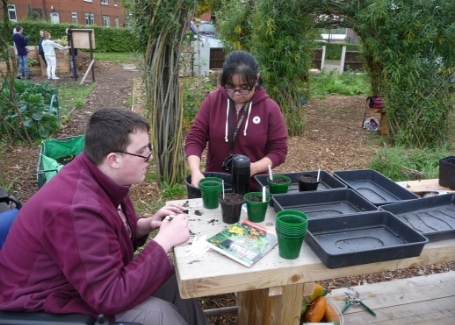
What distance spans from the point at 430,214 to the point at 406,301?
3.22 feet

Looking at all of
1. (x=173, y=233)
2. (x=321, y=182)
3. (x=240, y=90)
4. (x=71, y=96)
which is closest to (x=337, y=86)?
(x=71, y=96)

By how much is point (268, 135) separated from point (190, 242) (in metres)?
1.15

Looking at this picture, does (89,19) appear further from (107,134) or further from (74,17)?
(107,134)

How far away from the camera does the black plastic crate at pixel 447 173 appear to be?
7.41 ft

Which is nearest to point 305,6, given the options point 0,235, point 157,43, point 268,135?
point 157,43

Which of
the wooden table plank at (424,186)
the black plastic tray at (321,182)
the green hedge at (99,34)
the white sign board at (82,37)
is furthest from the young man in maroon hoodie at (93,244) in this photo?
the green hedge at (99,34)

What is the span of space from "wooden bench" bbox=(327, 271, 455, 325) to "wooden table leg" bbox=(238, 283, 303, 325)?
62 cm

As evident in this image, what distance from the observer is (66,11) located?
1172 inches

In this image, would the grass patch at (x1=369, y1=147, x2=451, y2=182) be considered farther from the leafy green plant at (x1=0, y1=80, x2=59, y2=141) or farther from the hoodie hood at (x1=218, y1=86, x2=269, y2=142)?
the leafy green plant at (x1=0, y1=80, x2=59, y2=141)

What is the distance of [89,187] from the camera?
1414mm

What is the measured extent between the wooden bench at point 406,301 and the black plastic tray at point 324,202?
891mm

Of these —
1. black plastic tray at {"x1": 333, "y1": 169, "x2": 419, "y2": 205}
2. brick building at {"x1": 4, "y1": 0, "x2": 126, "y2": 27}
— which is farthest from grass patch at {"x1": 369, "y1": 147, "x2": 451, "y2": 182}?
brick building at {"x1": 4, "y1": 0, "x2": 126, "y2": 27}

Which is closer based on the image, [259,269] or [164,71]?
[259,269]

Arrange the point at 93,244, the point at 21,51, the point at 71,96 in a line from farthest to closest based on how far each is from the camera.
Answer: the point at 21,51 < the point at 71,96 < the point at 93,244
